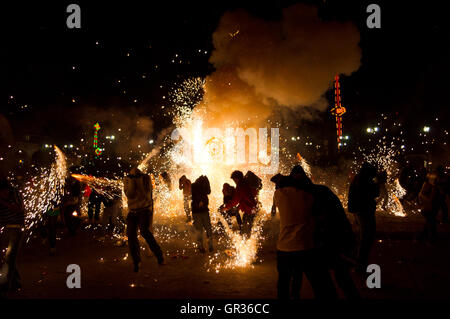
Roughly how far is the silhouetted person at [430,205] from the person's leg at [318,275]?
4.76 m

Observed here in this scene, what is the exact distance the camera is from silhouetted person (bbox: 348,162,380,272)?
16.5ft

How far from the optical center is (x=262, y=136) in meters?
21.0

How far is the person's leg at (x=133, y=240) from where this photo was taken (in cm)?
552

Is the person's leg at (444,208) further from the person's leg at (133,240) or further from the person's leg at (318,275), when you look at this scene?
the person's leg at (133,240)

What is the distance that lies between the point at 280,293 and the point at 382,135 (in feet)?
119

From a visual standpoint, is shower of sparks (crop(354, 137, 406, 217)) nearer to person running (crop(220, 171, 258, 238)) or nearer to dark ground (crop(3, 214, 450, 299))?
dark ground (crop(3, 214, 450, 299))

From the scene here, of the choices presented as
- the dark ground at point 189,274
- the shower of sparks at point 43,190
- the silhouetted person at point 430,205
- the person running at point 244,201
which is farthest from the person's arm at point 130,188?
the silhouetted person at point 430,205

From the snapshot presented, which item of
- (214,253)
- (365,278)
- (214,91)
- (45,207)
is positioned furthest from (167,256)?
(214,91)

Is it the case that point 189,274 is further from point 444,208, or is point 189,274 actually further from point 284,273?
point 444,208

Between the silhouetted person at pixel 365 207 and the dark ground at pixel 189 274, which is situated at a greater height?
the silhouetted person at pixel 365 207

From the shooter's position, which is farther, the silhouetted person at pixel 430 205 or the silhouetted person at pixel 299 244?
the silhouetted person at pixel 430 205

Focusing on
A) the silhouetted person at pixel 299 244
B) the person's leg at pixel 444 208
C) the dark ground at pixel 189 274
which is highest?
the silhouetted person at pixel 299 244

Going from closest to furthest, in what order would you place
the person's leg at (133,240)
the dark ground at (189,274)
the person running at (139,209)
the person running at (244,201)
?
the dark ground at (189,274), the person's leg at (133,240), the person running at (139,209), the person running at (244,201)

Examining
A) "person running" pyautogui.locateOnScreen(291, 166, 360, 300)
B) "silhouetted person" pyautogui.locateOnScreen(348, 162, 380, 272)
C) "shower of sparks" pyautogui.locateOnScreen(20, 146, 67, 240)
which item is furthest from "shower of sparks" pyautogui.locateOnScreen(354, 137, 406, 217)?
"shower of sparks" pyautogui.locateOnScreen(20, 146, 67, 240)
